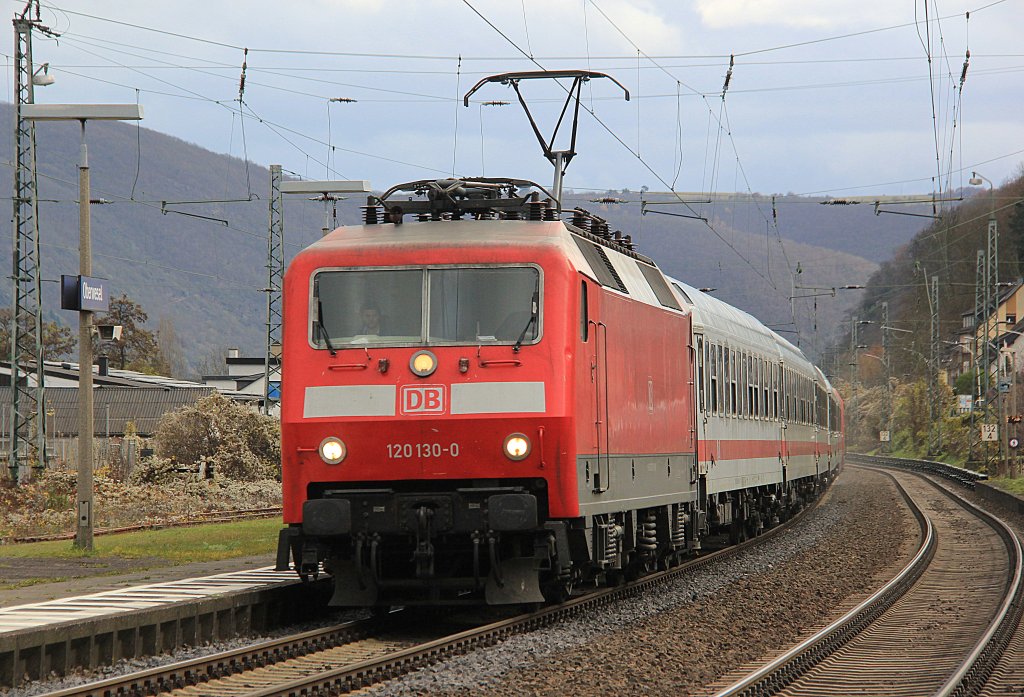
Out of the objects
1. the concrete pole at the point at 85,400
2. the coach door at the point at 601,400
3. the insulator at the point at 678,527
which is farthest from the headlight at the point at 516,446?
the concrete pole at the point at 85,400

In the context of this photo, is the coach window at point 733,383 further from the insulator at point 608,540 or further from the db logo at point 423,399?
the db logo at point 423,399

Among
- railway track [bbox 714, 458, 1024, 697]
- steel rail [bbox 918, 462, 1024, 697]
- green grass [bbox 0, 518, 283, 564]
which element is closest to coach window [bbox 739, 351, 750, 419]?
railway track [bbox 714, 458, 1024, 697]

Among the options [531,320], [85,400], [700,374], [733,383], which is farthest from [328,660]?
[733,383]

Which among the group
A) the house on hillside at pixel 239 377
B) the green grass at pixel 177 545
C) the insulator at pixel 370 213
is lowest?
the green grass at pixel 177 545

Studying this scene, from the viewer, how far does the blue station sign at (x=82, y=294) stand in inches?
742

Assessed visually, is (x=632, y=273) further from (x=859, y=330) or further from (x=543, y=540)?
(x=859, y=330)

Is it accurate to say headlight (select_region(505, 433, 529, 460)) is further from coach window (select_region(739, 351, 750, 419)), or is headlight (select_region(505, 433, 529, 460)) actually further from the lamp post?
coach window (select_region(739, 351, 750, 419))

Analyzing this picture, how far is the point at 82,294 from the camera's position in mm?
18875

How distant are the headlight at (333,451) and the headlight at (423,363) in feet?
2.98

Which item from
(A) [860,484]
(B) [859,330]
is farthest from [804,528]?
(B) [859,330]

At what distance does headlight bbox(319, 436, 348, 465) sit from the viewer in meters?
12.1

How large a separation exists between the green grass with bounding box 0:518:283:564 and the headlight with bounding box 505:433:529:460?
702 centimetres

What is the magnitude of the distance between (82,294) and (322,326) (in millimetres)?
7733

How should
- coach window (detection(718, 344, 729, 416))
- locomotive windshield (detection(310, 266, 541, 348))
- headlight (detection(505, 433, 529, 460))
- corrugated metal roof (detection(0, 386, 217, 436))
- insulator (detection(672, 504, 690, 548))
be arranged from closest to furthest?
headlight (detection(505, 433, 529, 460))
locomotive windshield (detection(310, 266, 541, 348))
insulator (detection(672, 504, 690, 548))
coach window (detection(718, 344, 729, 416))
corrugated metal roof (detection(0, 386, 217, 436))
